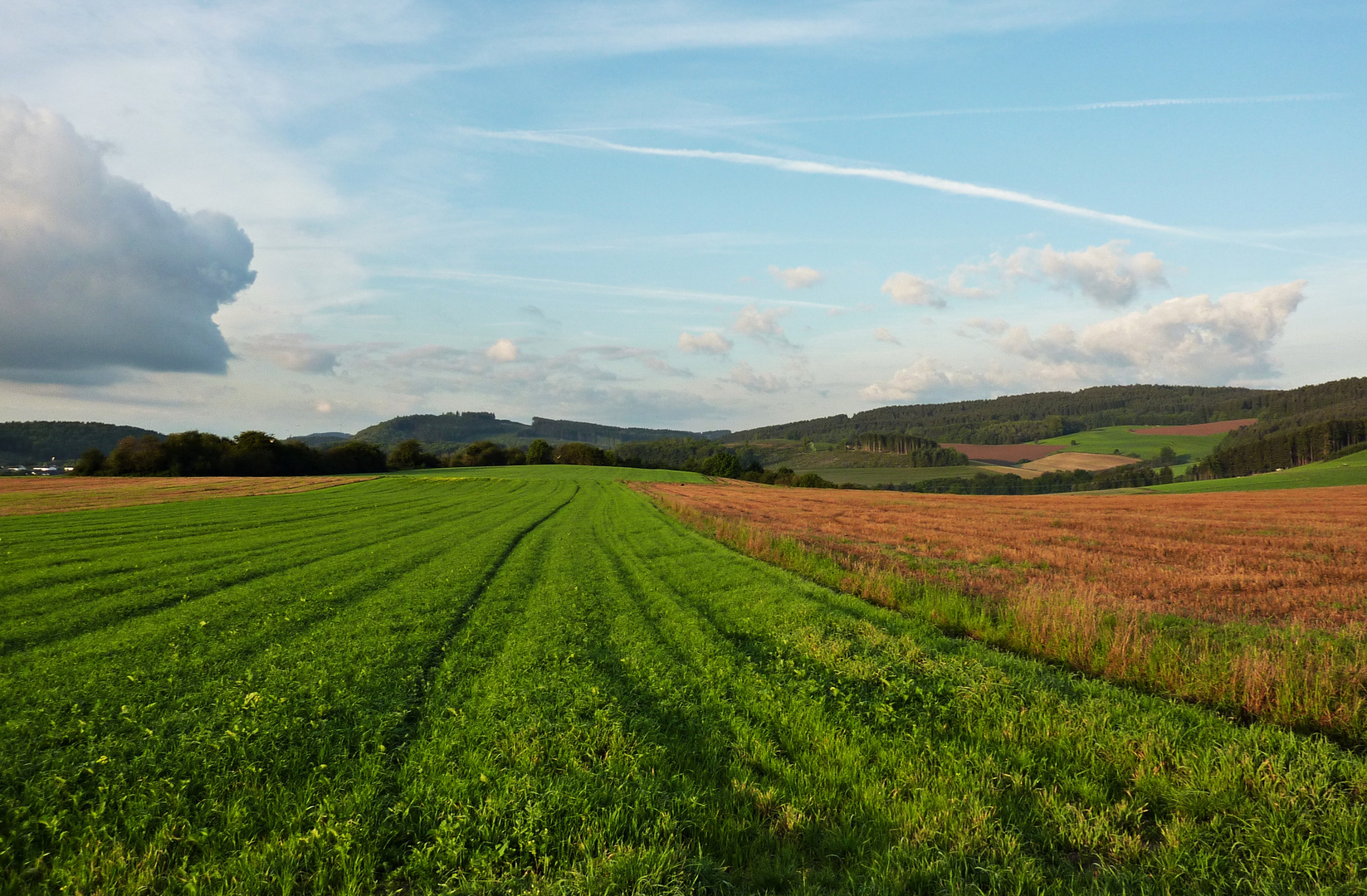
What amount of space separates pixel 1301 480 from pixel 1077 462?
69.9m

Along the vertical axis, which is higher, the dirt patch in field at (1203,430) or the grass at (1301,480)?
the dirt patch in field at (1203,430)

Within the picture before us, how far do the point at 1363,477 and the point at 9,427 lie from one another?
304553mm

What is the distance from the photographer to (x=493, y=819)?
17.5 ft

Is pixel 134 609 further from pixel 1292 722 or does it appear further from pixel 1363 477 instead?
pixel 1363 477

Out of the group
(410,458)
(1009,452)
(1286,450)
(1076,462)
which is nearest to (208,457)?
(410,458)

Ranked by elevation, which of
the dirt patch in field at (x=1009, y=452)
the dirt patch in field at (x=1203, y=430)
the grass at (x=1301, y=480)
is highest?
the dirt patch in field at (x=1203, y=430)

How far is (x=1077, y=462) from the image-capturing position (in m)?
149

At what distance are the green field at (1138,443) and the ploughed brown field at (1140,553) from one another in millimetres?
130278

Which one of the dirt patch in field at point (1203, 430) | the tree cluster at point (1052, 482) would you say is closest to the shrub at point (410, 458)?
the tree cluster at point (1052, 482)

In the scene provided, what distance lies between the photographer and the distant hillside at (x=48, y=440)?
16288cm

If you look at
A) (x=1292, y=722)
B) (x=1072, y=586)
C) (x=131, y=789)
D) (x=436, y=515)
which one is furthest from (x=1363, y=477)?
(x=131, y=789)

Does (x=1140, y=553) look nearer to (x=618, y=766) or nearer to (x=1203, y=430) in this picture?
(x=618, y=766)

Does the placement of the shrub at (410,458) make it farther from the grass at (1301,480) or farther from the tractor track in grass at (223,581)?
the grass at (1301,480)

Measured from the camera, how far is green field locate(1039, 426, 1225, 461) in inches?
6004
